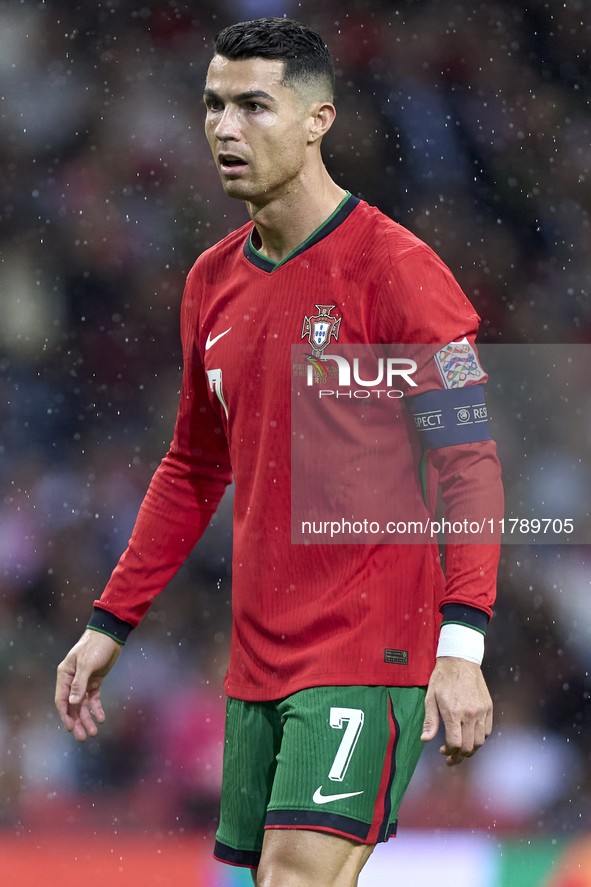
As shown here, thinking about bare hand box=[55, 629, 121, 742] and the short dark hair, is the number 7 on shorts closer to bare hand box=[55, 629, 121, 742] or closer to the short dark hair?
bare hand box=[55, 629, 121, 742]

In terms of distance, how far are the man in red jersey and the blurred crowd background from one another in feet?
6.74

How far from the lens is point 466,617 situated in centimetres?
162

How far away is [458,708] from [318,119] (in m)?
1.01

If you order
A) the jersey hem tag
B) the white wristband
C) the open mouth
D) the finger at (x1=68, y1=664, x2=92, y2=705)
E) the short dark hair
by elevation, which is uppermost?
the short dark hair

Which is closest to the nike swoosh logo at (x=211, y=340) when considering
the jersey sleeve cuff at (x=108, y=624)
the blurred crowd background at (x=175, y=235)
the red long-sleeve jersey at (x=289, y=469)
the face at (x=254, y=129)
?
the red long-sleeve jersey at (x=289, y=469)

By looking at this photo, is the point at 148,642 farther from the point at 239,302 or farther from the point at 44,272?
the point at 239,302

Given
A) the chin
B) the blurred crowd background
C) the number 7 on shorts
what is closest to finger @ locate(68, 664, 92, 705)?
the number 7 on shorts

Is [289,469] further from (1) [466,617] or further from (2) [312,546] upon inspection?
(1) [466,617]

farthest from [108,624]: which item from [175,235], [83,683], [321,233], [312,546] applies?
[175,235]

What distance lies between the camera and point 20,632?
3994mm

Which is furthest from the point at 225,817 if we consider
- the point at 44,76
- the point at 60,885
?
the point at 44,76

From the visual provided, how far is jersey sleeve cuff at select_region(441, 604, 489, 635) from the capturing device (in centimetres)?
161

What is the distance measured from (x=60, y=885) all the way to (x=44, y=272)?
7.24 feet

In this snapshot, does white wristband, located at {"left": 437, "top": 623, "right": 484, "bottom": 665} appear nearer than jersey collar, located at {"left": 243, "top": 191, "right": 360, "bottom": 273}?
Yes
